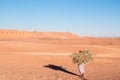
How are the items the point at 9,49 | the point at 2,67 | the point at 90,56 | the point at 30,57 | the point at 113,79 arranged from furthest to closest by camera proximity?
the point at 9,49
the point at 30,57
the point at 2,67
the point at 90,56
the point at 113,79

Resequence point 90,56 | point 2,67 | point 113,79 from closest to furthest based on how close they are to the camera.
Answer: point 113,79, point 90,56, point 2,67

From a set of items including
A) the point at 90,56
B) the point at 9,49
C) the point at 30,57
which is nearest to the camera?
the point at 90,56

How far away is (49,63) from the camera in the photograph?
27.3 m

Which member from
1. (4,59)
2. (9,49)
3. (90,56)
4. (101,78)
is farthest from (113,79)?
(9,49)

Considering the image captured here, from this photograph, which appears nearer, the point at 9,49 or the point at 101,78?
the point at 101,78

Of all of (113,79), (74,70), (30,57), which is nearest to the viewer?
(113,79)

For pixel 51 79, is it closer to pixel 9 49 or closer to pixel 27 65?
pixel 27 65

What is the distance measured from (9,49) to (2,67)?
1601 cm

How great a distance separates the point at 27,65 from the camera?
84.8ft

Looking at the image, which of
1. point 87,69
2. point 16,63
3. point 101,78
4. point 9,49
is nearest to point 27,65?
point 16,63

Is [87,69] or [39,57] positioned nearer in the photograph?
[87,69]

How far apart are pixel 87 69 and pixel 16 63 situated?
22.4 ft

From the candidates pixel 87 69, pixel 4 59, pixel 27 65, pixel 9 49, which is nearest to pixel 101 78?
pixel 87 69

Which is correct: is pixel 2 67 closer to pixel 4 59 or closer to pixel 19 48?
pixel 4 59
